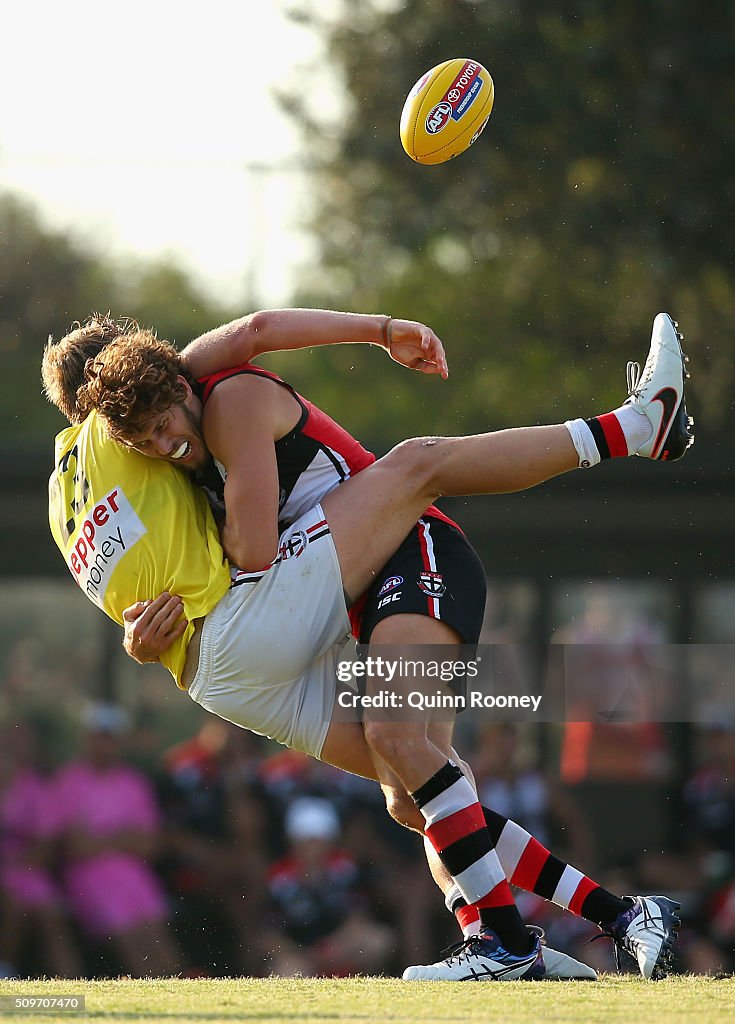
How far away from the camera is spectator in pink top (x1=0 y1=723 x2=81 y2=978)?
26.9 ft

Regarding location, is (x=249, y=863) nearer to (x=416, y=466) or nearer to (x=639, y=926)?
(x=639, y=926)

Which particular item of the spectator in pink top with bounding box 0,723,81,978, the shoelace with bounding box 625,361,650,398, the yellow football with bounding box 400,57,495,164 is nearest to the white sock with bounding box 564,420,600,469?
the shoelace with bounding box 625,361,650,398

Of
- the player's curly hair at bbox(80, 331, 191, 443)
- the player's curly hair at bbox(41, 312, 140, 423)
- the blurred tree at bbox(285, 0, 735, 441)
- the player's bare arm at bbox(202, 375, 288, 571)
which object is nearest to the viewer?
the player's curly hair at bbox(80, 331, 191, 443)

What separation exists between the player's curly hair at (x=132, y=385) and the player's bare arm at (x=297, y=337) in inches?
6.4

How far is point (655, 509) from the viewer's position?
33.1ft

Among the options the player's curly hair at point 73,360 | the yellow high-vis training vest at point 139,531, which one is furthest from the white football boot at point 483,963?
the player's curly hair at point 73,360

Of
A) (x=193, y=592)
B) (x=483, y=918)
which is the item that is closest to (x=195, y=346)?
(x=193, y=592)

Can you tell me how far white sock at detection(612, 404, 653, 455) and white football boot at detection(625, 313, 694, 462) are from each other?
0.02 metres

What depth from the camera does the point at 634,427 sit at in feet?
13.8

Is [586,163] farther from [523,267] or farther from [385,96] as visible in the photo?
[385,96]

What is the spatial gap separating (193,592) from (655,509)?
21.7 ft

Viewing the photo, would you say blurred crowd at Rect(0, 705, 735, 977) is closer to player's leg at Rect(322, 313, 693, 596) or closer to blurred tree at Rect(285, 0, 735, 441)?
player's leg at Rect(322, 313, 693, 596)

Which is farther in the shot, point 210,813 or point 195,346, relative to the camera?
point 210,813

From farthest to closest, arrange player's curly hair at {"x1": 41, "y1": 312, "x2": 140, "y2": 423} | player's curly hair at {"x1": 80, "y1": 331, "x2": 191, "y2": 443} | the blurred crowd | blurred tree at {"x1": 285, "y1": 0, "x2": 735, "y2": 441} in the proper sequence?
blurred tree at {"x1": 285, "y1": 0, "x2": 735, "y2": 441}, the blurred crowd, player's curly hair at {"x1": 41, "y1": 312, "x2": 140, "y2": 423}, player's curly hair at {"x1": 80, "y1": 331, "x2": 191, "y2": 443}
